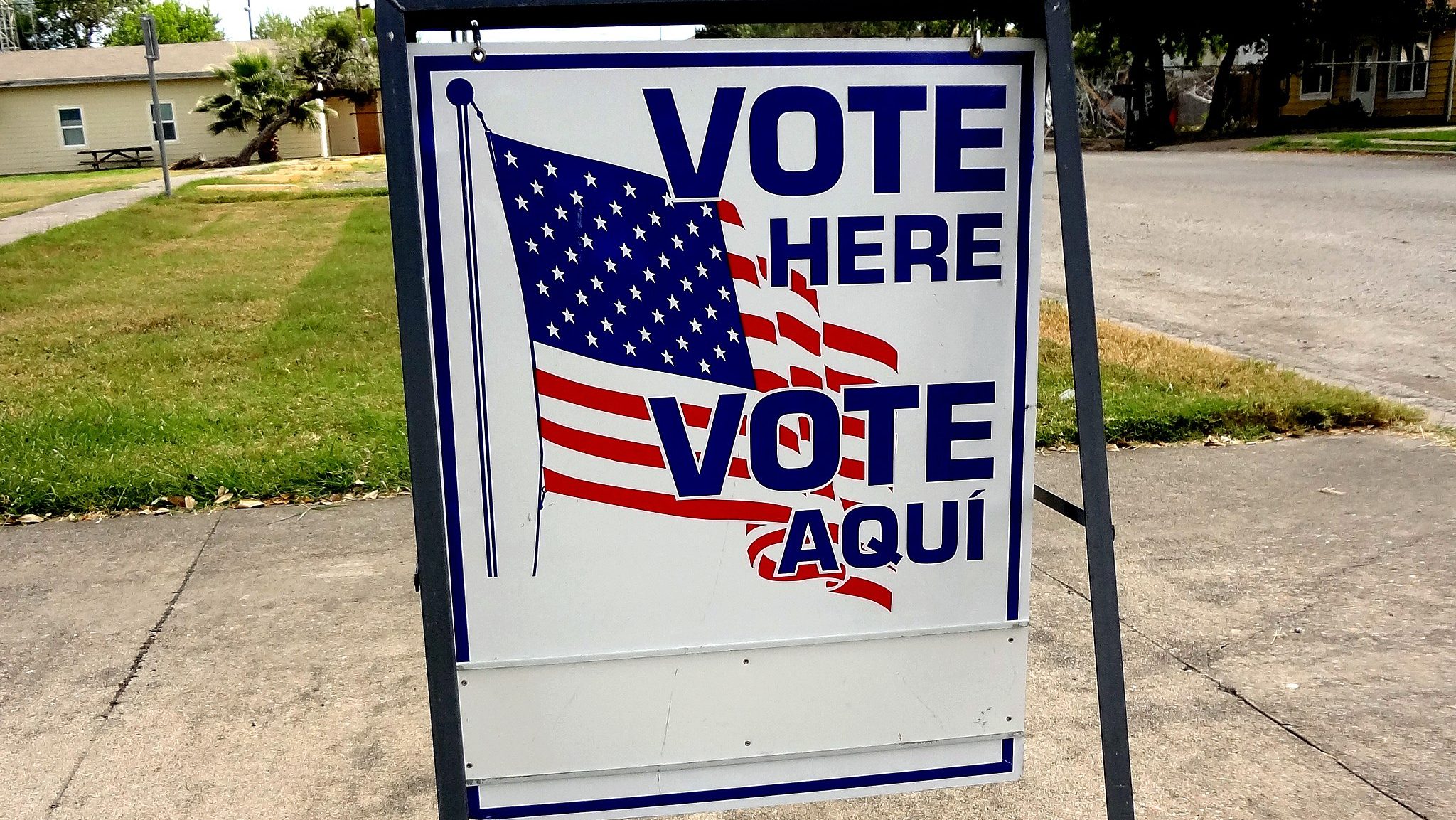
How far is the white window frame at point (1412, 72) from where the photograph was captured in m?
38.5

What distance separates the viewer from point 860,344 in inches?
91.4

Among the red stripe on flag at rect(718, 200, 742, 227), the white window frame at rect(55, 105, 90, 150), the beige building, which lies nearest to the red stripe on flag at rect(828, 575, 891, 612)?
the red stripe on flag at rect(718, 200, 742, 227)

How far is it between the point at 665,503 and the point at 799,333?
1.37 ft

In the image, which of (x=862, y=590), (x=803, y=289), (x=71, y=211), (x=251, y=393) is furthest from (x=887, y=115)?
(x=71, y=211)

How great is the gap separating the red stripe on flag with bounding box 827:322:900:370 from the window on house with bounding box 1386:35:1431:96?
4289 centimetres

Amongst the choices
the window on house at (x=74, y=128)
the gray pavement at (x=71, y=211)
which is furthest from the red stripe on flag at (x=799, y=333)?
the window on house at (x=74, y=128)

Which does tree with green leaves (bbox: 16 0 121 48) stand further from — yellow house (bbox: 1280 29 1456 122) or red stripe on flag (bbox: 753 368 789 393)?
red stripe on flag (bbox: 753 368 789 393)

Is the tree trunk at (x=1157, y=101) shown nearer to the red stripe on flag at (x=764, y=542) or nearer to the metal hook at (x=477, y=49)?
the red stripe on flag at (x=764, y=542)

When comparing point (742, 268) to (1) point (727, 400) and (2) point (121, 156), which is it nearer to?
(1) point (727, 400)

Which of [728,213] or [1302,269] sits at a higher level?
[728,213]

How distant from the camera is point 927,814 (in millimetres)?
3053

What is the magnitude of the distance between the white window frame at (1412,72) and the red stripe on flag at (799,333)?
4207cm

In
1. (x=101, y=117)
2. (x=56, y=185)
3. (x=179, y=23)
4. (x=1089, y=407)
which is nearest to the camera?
(x=1089, y=407)

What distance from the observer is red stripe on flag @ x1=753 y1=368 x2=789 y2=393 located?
2307 mm
